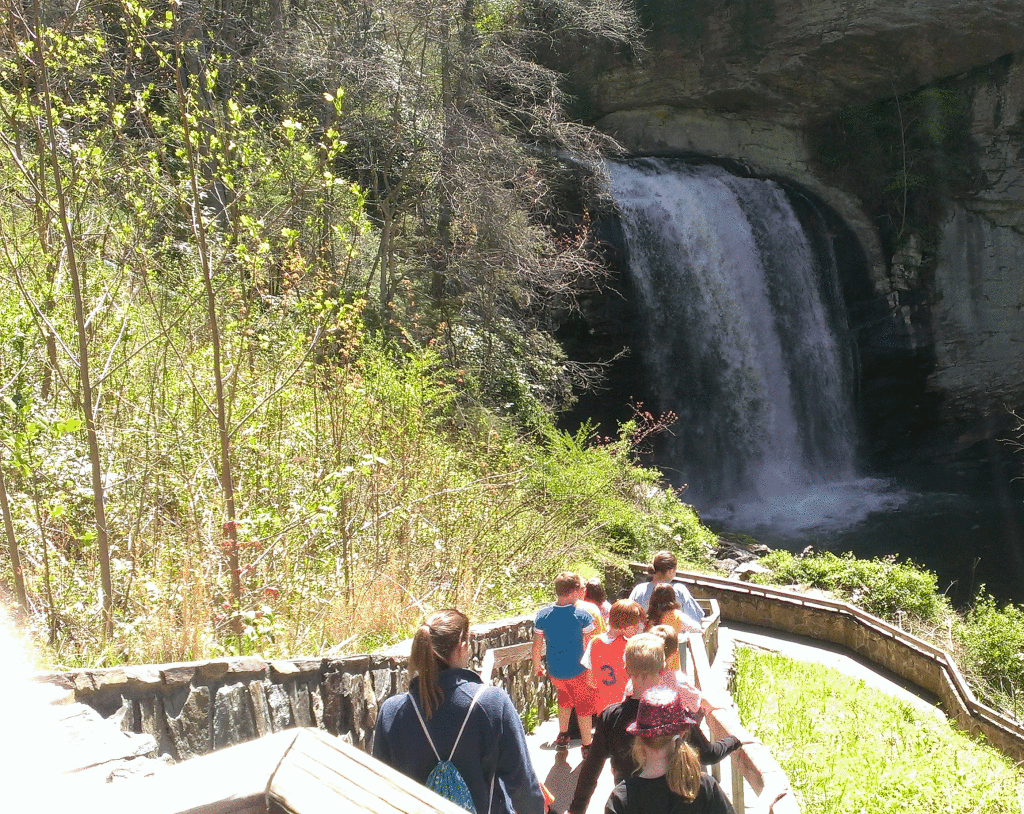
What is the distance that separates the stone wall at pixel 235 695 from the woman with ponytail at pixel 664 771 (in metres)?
1.54

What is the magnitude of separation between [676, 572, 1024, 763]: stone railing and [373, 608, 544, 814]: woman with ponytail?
32.0 ft

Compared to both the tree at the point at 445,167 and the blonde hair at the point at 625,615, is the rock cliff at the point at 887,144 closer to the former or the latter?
the tree at the point at 445,167

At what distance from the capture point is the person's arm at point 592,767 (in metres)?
3.15

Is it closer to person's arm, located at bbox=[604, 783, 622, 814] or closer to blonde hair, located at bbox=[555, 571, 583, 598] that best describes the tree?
blonde hair, located at bbox=[555, 571, 583, 598]

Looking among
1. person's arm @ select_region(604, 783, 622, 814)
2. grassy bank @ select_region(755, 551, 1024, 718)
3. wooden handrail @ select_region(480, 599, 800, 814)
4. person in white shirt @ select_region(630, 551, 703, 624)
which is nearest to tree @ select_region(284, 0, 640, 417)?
grassy bank @ select_region(755, 551, 1024, 718)

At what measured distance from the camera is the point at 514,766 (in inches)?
105

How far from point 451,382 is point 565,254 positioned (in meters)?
3.73

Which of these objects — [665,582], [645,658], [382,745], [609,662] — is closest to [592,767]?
[645,658]

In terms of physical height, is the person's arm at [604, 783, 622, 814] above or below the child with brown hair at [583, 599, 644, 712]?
above

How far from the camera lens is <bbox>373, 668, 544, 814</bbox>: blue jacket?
262cm

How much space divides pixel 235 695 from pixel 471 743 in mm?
1173

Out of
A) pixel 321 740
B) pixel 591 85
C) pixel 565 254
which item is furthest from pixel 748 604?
pixel 591 85

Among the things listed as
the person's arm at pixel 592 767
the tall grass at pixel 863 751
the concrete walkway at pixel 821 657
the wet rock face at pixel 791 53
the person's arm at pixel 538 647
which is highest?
the wet rock face at pixel 791 53

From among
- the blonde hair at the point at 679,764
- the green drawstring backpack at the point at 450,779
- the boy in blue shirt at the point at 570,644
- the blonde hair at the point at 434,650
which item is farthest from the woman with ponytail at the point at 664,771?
the boy in blue shirt at the point at 570,644
